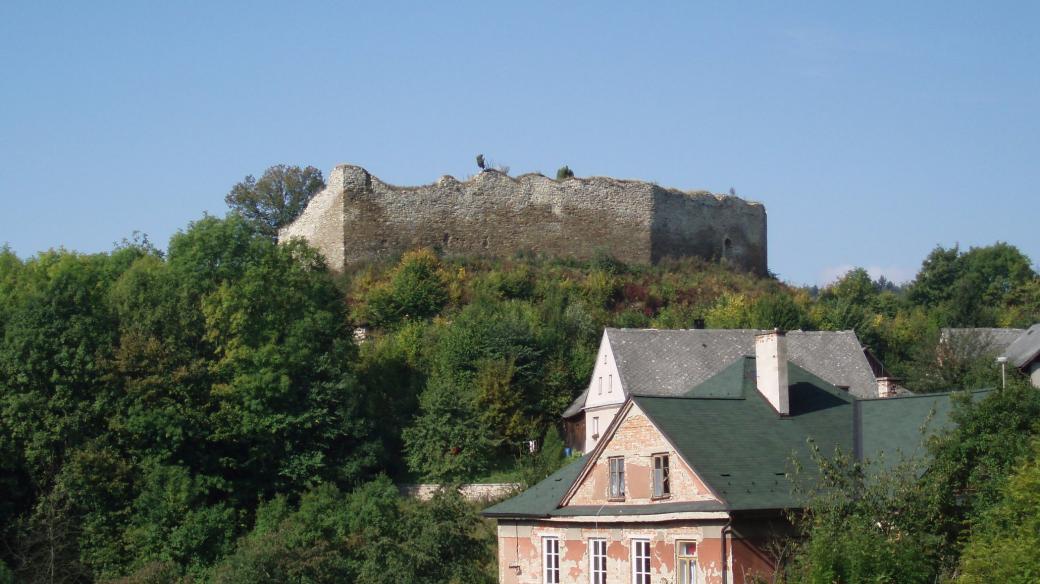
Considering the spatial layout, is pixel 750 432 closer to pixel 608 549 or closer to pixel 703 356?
pixel 608 549

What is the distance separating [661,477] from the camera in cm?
2236

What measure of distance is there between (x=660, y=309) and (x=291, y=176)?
26.0 m

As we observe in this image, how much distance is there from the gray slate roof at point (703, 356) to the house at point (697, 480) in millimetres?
11595

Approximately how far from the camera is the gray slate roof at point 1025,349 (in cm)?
3766

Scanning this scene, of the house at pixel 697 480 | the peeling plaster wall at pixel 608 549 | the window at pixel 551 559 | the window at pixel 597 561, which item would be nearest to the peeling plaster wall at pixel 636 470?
the house at pixel 697 480

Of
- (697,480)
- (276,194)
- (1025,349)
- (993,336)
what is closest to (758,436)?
(697,480)

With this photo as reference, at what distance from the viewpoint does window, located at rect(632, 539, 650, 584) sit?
72.9 ft

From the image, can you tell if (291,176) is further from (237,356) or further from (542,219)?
(237,356)

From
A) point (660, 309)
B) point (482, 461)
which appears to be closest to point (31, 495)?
point (482, 461)

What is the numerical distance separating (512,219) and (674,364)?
20232mm

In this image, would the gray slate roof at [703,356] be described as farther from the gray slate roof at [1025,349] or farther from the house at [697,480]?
the house at [697,480]

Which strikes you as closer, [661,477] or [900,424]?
[661,477]

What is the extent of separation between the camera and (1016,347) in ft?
133

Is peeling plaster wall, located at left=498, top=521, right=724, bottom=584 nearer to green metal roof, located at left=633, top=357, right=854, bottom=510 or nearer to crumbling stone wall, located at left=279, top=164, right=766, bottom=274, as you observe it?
green metal roof, located at left=633, top=357, right=854, bottom=510
